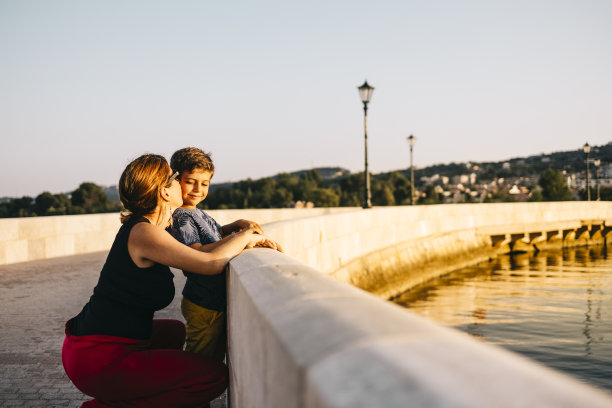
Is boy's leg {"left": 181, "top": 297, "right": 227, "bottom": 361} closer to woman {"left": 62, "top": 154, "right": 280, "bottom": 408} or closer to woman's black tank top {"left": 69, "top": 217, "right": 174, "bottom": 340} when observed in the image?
woman {"left": 62, "top": 154, "right": 280, "bottom": 408}

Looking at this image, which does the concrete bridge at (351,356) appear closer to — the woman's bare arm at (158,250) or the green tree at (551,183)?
the woman's bare arm at (158,250)

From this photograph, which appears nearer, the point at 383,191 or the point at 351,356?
the point at 351,356

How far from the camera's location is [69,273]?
30.6 ft

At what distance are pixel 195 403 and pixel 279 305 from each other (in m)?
1.41

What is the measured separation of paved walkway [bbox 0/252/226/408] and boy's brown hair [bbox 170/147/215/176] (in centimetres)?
166

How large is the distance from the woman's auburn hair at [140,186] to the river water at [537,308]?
7177mm

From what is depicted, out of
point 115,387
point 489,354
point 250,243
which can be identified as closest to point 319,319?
point 489,354

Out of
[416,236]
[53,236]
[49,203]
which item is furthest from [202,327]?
[49,203]

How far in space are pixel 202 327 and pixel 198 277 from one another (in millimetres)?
320

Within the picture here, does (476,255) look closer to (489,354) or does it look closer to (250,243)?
(250,243)

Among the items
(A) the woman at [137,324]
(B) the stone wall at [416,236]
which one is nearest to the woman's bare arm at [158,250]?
(A) the woman at [137,324]

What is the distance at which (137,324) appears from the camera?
2.74 meters

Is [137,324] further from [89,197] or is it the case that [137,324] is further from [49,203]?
[89,197]

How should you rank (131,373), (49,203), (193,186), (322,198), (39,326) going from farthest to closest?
(322,198), (49,203), (39,326), (193,186), (131,373)
